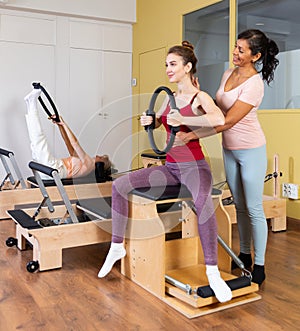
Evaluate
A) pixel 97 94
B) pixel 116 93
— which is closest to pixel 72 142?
pixel 97 94

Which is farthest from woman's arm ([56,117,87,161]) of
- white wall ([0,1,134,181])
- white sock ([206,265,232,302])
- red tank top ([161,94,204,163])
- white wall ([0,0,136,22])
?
white sock ([206,265,232,302])

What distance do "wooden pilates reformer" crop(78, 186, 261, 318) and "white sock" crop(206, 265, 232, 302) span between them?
36 mm

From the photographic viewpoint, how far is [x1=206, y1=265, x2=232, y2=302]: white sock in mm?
1785

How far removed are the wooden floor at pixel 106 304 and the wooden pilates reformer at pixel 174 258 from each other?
5cm

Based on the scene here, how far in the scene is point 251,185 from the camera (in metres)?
2.08

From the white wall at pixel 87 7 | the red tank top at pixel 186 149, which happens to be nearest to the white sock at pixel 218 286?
the red tank top at pixel 186 149

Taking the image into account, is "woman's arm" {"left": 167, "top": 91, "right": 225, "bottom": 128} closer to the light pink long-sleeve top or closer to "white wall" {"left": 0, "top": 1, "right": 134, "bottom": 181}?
the light pink long-sleeve top

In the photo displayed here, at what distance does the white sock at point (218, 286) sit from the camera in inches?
70.3

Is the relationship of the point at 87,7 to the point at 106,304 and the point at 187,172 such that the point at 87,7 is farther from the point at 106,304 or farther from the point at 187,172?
the point at 106,304

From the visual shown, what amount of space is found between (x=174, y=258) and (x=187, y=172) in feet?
1.57

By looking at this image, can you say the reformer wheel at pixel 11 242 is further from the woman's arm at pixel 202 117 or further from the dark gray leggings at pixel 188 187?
the woman's arm at pixel 202 117

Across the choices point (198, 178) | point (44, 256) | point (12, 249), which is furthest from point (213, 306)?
point (12, 249)

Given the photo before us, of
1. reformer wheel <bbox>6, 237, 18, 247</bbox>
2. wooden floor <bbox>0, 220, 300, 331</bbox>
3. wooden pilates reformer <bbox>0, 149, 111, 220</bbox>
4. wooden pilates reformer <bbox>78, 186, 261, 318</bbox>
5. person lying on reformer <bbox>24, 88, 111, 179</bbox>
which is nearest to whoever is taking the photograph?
wooden floor <bbox>0, 220, 300, 331</bbox>

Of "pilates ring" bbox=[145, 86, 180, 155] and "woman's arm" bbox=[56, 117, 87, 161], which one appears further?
"woman's arm" bbox=[56, 117, 87, 161]
